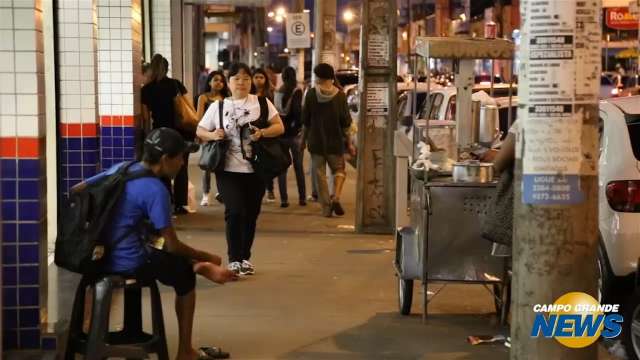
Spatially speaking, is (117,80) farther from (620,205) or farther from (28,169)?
(620,205)

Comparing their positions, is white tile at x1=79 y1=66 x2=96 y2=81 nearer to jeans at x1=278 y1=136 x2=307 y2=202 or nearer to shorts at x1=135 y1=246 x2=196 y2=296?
shorts at x1=135 y1=246 x2=196 y2=296

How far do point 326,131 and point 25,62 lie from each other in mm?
7414

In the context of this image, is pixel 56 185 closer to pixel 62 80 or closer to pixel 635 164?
pixel 62 80

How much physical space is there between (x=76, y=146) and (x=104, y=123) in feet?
4.20

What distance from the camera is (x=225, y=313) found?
26.8 feet

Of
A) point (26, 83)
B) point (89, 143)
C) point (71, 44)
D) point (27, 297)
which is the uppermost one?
point (71, 44)

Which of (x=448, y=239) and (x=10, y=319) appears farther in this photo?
(x=448, y=239)

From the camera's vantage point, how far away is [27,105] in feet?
21.1

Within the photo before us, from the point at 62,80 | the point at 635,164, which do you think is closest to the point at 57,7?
the point at 62,80

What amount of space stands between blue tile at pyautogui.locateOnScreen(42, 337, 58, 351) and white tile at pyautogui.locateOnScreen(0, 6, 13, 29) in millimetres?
1880

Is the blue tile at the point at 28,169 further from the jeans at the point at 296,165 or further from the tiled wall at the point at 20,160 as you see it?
the jeans at the point at 296,165

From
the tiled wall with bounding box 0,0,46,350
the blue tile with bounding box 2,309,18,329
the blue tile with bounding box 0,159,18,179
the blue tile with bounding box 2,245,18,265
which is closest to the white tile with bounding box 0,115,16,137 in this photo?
the tiled wall with bounding box 0,0,46,350

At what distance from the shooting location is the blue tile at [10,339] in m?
6.51

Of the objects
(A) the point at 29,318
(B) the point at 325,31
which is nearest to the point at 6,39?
(A) the point at 29,318
